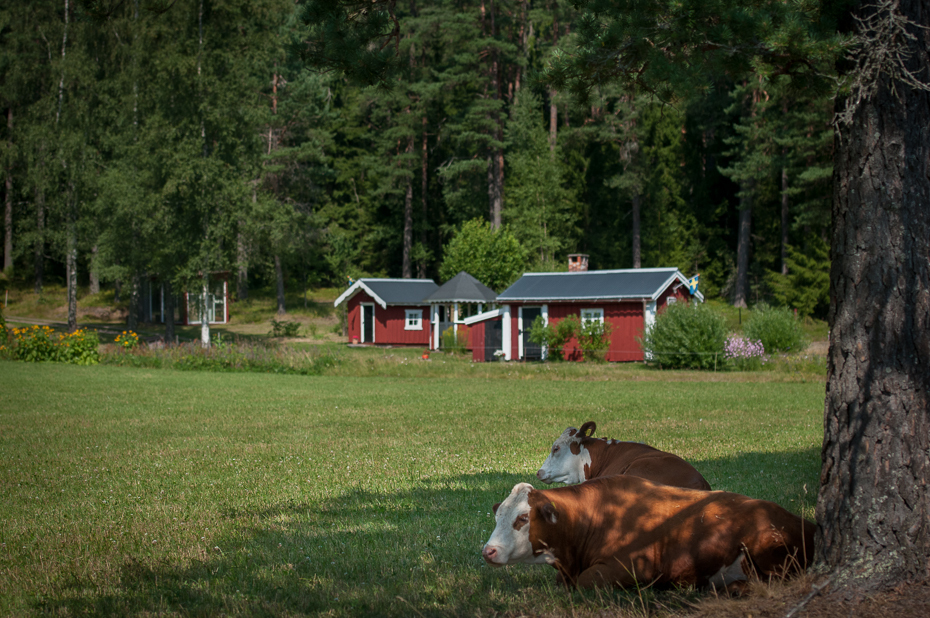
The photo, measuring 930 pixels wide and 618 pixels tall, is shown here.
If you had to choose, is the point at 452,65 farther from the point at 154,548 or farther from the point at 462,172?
the point at 154,548

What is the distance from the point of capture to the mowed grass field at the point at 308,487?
14.7ft

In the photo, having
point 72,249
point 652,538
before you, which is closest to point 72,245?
point 72,249

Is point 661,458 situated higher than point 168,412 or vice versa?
point 661,458

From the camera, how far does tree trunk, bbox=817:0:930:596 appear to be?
395cm

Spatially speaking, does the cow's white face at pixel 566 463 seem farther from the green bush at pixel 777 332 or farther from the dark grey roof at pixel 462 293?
the dark grey roof at pixel 462 293

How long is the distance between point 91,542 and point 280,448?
4634mm

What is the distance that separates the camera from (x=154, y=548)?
217 inches

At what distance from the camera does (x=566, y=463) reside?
6359 mm

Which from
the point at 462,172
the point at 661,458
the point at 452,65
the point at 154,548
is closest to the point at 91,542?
the point at 154,548

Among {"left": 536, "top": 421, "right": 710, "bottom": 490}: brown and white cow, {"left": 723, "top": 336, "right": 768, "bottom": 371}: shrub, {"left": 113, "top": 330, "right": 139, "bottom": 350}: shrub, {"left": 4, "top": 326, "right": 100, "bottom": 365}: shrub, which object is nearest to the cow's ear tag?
{"left": 536, "top": 421, "right": 710, "bottom": 490}: brown and white cow

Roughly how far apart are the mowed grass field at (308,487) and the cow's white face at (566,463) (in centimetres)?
67

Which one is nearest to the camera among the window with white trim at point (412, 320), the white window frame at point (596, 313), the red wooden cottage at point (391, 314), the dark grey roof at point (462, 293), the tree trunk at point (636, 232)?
the white window frame at point (596, 313)

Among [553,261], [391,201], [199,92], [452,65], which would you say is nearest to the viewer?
[199,92]

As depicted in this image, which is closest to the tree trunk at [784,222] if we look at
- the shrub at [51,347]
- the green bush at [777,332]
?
the green bush at [777,332]
